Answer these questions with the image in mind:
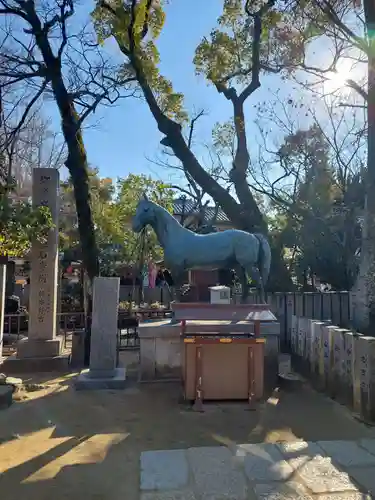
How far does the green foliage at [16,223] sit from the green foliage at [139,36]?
699 centimetres

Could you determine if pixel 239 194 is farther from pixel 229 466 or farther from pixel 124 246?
pixel 229 466

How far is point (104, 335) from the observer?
6.88m

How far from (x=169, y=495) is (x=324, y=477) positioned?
1262 millimetres

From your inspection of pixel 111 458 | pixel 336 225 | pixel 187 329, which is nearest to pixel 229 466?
pixel 111 458

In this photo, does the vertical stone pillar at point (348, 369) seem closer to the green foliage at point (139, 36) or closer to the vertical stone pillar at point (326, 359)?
the vertical stone pillar at point (326, 359)

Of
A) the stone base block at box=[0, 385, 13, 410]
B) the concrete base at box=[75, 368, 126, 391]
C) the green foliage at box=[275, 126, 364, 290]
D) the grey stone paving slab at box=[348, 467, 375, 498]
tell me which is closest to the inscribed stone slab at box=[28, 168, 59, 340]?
the concrete base at box=[75, 368, 126, 391]

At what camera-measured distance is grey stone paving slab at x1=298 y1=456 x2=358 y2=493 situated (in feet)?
10.4

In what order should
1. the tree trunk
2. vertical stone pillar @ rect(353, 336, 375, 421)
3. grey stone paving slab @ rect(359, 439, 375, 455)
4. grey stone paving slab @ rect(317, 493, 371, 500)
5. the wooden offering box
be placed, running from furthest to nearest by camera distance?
the tree trunk, the wooden offering box, vertical stone pillar @ rect(353, 336, 375, 421), grey stone paving slab @ rect(359, 439, 375, 455), grey stone paving slab @ rect(317, 493, 371, 500)

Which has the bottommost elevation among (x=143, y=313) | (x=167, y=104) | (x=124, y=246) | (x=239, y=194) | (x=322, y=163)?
(x=143, y=313)

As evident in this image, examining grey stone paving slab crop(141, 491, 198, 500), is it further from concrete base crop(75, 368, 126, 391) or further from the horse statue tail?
the horse statue tail

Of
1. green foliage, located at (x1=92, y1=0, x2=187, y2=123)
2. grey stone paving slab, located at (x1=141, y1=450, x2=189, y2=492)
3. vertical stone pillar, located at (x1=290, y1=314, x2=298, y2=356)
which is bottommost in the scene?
grey stone paving slab, located at (x1=141, y1=450, x2=189, y2=492)

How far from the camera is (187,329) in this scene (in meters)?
5.99

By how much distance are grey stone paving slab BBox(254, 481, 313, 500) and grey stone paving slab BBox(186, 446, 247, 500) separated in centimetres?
12

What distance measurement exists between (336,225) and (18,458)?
13384mm
